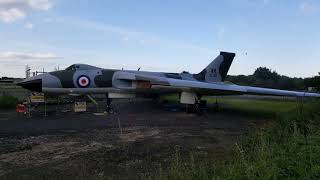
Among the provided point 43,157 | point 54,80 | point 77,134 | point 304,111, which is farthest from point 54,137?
point 54,80

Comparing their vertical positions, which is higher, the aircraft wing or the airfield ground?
the aircraft wing

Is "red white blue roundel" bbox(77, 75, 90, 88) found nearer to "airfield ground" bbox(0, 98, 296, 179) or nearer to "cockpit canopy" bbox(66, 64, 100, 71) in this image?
"cockpit canopy" bbox(66, 64, 100, 71)

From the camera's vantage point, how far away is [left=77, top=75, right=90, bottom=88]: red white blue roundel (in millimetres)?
19422

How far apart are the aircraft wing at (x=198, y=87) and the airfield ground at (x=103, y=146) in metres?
3.89

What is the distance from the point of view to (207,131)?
1202 centimetres

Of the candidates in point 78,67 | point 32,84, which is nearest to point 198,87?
point 78,67

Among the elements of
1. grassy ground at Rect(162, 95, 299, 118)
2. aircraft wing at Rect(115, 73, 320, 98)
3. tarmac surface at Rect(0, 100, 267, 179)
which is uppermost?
aircraft wing at Rect(115, 73, 320, 98)

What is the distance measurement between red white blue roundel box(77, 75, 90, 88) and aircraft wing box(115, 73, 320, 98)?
4.82 feet

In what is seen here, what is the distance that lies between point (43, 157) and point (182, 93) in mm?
12017

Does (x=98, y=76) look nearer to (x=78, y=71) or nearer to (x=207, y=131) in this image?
(x=78, y=71)

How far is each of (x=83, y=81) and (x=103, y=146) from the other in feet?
35.0

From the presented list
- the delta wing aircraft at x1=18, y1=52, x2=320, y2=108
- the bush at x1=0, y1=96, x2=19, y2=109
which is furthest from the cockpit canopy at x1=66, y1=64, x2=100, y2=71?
the bush at x1=0, y1=96, x2=19, y2=109

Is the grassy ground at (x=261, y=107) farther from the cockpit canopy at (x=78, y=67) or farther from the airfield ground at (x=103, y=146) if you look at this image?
the cockpit canopy at (x=78, y=67)

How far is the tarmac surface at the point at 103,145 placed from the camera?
7074 millimetres
